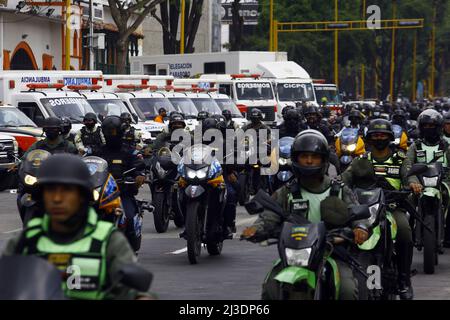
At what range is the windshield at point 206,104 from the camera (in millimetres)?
34000

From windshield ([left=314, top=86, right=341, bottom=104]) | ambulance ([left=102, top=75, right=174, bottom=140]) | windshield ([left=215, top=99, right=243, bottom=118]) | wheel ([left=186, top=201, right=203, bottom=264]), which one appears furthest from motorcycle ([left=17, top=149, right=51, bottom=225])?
windshield ([left=314, top=86, right=341, bottom=104])

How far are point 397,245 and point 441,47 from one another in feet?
307

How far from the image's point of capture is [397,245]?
1086 cm

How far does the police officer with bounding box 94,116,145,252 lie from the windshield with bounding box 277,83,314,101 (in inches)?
1210

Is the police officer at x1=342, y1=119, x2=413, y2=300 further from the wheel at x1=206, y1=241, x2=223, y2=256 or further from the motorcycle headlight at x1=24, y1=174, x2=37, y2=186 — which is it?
the wheel at x1=206, y1=241, x2=223, y2=256

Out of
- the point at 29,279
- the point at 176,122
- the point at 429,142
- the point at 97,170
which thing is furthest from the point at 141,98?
the point at 29,279

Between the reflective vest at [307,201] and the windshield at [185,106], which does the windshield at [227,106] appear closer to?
the windshield at [185,106]

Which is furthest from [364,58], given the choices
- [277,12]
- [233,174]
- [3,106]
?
[233,174]

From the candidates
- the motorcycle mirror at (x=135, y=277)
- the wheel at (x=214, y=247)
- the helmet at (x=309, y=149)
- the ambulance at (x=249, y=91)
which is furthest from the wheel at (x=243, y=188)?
the ambulance at (x=249, y=91)

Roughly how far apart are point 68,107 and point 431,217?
→ 15505mm

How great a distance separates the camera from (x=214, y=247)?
15.0 metres

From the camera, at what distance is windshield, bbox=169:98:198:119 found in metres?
33.0

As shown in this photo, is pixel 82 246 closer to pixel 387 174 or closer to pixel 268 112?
pixel 387 174

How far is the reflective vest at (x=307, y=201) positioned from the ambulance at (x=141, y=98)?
65.7 feet
